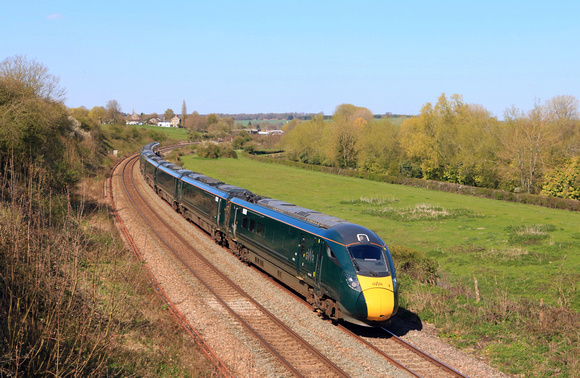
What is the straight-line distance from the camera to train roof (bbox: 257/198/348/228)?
15.9 metres

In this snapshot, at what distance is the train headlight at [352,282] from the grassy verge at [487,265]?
393 centimetres

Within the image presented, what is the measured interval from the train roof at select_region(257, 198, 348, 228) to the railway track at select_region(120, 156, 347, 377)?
382 centimetres

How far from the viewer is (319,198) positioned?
174 feet

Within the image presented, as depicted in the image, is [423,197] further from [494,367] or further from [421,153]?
[494,367]

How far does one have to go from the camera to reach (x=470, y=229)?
35531 millimetres

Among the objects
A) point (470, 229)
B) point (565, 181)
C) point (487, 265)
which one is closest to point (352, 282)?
point (487, 265)

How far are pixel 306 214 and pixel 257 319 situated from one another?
4.74 m

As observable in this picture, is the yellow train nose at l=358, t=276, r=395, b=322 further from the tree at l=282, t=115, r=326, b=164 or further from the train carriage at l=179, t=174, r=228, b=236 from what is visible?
the tree at l=282, t=115, r=326, b=164

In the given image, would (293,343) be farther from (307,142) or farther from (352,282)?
(307,142)

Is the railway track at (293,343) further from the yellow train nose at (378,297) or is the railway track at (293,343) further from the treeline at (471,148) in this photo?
the treeline at (471,148)

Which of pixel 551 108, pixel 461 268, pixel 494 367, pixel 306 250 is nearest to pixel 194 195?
pixel 306 250

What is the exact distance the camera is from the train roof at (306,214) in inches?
627

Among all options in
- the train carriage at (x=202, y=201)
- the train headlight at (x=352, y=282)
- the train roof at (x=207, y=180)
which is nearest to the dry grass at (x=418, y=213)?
the train roof at (x=207, y=180)

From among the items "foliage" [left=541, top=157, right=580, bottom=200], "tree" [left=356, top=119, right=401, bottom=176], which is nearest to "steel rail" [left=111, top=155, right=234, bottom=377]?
"foliage" [left=541, top=157, right=580, bottom=200]
